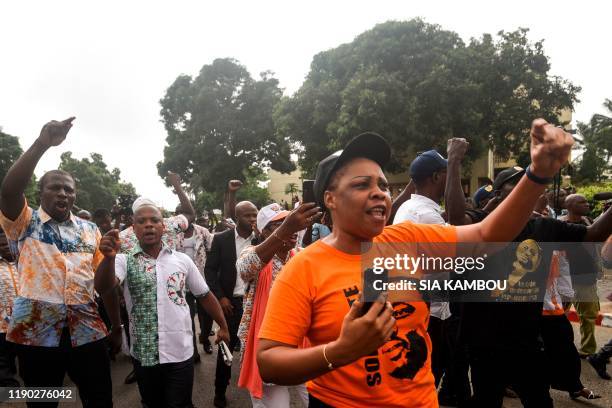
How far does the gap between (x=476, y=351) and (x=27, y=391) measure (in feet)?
10.4

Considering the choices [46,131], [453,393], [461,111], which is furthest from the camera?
[461,111]

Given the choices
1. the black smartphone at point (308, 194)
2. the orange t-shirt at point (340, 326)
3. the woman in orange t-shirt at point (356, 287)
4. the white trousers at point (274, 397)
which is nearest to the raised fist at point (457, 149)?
the black smartphone at point (308, 194)

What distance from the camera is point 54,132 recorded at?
9.33 feet

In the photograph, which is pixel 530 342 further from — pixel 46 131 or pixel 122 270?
pixel 46 131

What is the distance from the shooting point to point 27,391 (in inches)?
123

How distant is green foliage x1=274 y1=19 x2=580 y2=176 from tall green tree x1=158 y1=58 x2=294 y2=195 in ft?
37.9

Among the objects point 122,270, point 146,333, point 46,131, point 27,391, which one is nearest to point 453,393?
point 146,333

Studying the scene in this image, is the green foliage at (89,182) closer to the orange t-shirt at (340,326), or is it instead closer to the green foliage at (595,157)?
the green foliage at (595,157)

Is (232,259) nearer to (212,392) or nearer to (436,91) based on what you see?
(212,392)

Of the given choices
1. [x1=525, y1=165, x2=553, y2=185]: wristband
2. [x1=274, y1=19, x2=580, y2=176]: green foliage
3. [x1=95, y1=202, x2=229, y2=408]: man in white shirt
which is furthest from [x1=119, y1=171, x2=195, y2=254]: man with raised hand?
[x1=274, y1=19, x2=580, y2=176]: green foliage

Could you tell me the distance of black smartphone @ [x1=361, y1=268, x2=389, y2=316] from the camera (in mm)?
1131

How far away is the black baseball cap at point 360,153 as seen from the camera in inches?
69.3

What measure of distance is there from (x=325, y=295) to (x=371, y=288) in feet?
1.53

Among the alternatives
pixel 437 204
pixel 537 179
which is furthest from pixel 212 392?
pixel 537 179
